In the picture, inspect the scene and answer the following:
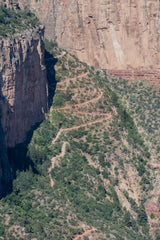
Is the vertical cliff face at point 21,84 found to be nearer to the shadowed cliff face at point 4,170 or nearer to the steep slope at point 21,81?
the steep slope at point 21,81

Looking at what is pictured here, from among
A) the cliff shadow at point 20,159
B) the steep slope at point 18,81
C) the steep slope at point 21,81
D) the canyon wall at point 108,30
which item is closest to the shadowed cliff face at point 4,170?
the steep slope at point 18,81

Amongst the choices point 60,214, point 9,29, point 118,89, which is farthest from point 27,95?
point 118,89

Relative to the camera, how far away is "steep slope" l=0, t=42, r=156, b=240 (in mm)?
68938

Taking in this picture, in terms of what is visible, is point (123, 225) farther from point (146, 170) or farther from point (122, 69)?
point (122, 69)

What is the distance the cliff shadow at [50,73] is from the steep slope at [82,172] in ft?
1.93

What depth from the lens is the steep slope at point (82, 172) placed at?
68938 millimetres

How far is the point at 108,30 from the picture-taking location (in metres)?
95.3

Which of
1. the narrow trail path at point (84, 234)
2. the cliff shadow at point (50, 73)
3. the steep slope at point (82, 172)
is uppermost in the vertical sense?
the cliff shadow at point (50, 73)

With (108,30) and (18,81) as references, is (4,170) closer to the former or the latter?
(18,81)

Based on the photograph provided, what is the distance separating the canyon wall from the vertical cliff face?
1376cm

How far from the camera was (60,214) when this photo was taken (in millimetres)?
70062

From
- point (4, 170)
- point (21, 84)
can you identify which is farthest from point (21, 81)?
point (4, 170)

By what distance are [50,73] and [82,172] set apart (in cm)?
1558

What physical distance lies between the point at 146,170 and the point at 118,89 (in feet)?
46.3
